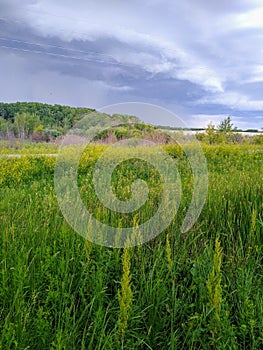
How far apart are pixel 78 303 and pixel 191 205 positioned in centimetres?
160

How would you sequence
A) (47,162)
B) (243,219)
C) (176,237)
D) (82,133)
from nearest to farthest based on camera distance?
1. (176,237)
2. (243,219)
3. (47,162)
4. (82,133)

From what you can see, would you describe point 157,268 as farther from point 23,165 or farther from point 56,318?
point 23,165

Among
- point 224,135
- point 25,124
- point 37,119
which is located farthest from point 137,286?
point 37,119

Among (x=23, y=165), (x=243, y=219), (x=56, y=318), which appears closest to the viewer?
(x=56, y=318)

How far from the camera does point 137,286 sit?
2.11 metres

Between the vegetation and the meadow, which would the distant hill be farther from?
the meadow

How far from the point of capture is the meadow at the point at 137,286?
5.41 ft

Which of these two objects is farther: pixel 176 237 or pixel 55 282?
pixel 176 237

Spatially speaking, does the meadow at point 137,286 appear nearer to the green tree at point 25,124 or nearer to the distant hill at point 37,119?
the distant hill at point 37,119

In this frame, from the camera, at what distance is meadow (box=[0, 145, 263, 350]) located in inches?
65.0

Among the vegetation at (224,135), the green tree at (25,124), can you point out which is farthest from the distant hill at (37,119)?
the vegetation at (224,135)

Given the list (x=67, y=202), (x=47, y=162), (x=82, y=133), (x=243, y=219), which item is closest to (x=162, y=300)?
(x=243, y=219)

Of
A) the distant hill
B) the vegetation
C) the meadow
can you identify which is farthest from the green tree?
the meadow

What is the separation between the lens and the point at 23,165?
718 cm
